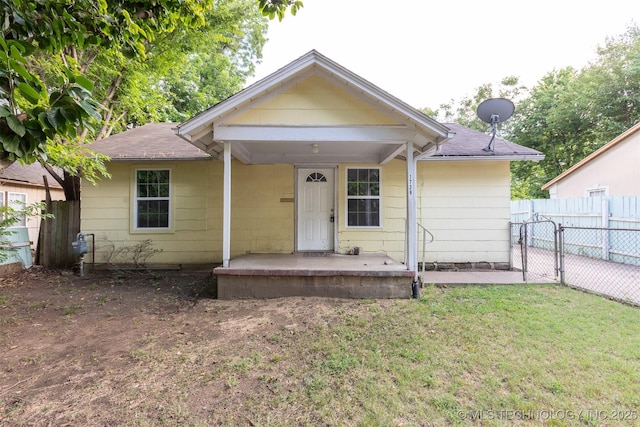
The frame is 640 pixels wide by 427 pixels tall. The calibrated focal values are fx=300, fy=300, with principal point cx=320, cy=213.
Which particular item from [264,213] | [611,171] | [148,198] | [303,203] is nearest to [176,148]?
[148,198]

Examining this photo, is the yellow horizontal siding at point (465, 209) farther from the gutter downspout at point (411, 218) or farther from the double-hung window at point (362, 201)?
the gutter downspout at point (411, 218)

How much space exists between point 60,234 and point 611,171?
1802 cm

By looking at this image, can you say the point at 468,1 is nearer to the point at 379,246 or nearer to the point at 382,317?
the point at 379,246

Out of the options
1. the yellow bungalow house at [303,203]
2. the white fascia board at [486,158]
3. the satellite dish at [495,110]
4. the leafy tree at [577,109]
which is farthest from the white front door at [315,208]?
the leafy tree at [577,109]

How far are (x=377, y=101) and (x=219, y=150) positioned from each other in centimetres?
342

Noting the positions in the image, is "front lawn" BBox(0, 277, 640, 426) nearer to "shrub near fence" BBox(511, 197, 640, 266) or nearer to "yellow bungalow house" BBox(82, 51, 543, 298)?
"yellow bungalow house" BBox(82, 51, 543, 298)

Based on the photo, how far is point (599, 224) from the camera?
8.85 metres

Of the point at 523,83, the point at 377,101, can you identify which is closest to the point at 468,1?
the point at 377,101

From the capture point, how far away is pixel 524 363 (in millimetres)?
2986

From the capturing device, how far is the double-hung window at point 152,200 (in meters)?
7.44

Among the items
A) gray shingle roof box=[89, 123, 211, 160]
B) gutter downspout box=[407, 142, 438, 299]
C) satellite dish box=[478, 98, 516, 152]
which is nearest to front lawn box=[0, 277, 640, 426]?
gutter downspout box=[407, 142, 438, 299]

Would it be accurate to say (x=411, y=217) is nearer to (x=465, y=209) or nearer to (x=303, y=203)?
(x=465, y=209)

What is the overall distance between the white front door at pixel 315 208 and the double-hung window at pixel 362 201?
45 centimetres

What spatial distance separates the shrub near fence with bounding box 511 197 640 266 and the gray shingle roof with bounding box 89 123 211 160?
8.89 meters
